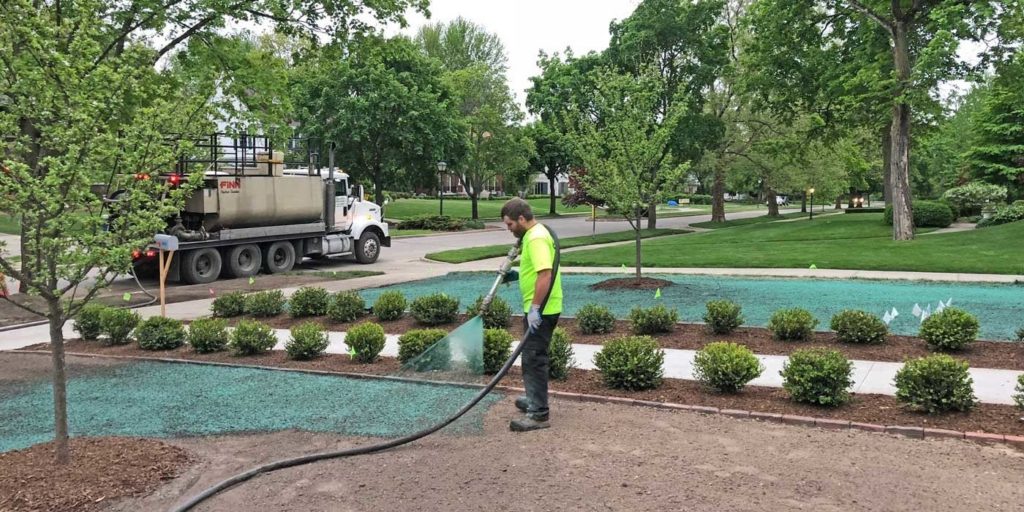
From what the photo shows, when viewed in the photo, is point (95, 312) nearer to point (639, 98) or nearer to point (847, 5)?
point (639, 98)

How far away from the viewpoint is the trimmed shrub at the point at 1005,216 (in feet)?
93.2

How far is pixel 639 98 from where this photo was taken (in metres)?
13.6

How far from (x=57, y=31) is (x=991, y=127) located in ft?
146

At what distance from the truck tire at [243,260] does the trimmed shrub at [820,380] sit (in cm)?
1604

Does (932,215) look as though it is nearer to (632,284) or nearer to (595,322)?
(632,284)

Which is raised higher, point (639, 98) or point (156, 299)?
point (639, 98)

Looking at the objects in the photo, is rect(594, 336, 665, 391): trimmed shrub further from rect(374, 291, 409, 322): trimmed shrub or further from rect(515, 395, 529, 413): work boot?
rect(374, 291, 409, 322): trimmed shrub

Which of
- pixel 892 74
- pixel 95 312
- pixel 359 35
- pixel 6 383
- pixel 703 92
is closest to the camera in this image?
pixel 6 383

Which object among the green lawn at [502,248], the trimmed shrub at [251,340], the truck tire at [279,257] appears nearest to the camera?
the trimmed shrub at [251,340]

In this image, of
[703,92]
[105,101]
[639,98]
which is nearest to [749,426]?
[105,101]

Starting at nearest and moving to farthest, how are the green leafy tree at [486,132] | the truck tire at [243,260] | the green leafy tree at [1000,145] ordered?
the truck tire at [243,260], the green leafy tree at [1000,145], the green leafy tree at [486,132]

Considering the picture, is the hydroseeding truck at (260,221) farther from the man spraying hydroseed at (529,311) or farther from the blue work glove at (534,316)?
the blue work glove at (534,316)

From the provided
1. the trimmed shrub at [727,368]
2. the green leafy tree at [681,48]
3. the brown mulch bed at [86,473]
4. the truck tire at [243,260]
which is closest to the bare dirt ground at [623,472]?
the brown mulch bed at [86,473]

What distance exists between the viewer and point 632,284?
14.8 meters
